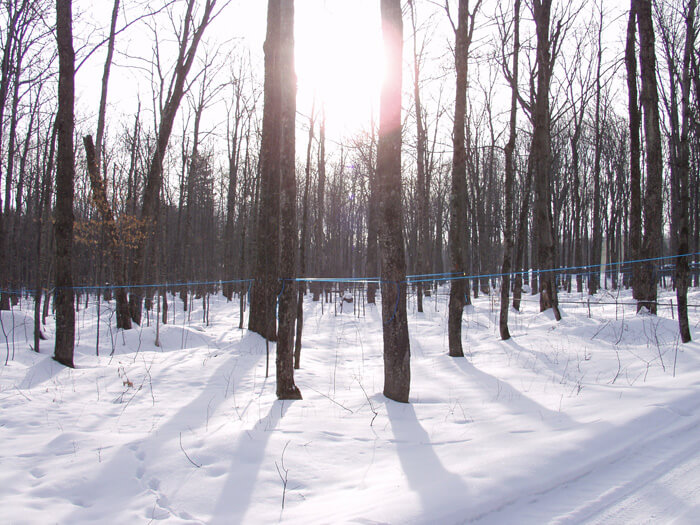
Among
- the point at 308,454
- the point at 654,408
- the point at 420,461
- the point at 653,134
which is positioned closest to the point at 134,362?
the point at 308,454

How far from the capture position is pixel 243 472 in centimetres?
307

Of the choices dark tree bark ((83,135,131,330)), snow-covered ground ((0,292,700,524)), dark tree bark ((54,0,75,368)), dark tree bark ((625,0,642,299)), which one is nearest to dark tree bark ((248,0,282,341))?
snow-covered ground ((0,292,700,524))

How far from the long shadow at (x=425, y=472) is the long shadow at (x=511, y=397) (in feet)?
4.15

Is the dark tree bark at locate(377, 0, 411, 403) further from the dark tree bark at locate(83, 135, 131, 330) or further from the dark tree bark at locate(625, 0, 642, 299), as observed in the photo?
the dark tree bark at locate(625, 0, 642, 299)

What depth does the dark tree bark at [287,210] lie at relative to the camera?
4965 mm

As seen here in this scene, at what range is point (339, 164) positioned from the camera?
33.9 metres

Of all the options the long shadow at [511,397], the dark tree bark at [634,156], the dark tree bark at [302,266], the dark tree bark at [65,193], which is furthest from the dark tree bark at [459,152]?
the dark tree bark at [65,193]

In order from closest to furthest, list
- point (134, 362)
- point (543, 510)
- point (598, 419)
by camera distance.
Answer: point (543, 510), point (598, 419), point (134, 362)

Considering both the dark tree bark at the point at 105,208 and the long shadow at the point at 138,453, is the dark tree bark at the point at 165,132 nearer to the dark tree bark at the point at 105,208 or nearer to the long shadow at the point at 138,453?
the dark tree bark at the point at 105,208

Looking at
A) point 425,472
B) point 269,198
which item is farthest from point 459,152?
point 425,472

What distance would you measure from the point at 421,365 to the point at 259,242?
4.75 m

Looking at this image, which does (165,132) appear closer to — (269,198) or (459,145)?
(269,198)

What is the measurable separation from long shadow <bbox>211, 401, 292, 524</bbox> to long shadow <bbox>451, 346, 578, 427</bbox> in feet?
8.88

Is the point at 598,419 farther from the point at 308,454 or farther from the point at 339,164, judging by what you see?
the point at 339,164
